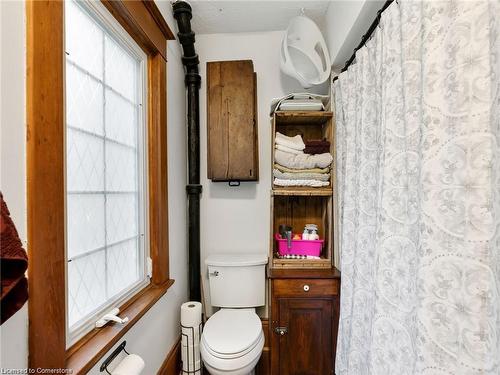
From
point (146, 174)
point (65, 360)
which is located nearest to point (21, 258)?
point (65, 360)

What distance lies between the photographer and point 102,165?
3.69 ft

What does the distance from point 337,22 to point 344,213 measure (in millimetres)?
1228

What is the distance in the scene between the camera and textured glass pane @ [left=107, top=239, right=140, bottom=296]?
1175 mm

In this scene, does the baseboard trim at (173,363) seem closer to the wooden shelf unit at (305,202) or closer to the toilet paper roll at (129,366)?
the toilet paper roll at (129,366)

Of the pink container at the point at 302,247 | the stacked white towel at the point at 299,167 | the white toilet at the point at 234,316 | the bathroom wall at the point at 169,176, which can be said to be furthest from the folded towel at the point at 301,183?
the bathroom wall at the point at 169,176

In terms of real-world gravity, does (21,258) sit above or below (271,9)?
below

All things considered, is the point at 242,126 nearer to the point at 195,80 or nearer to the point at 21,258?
the point at 195,80

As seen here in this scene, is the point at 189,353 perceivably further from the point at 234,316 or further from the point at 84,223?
the point at 84,223

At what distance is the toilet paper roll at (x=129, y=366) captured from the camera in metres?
0.98

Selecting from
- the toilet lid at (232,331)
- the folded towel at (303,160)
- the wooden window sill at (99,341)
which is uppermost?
the folded towel at (303,160)

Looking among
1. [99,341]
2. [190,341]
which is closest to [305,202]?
[190,341]

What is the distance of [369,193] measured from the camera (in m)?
1.28

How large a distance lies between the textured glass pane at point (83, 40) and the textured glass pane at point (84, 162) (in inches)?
11.2

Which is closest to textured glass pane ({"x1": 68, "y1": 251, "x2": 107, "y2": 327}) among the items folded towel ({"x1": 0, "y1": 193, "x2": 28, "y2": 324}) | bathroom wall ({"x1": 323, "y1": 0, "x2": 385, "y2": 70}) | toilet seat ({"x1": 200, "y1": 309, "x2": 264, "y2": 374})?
folded towel ({"x1": 0, "y1": 193, "x2": 28, "y2": 324})
